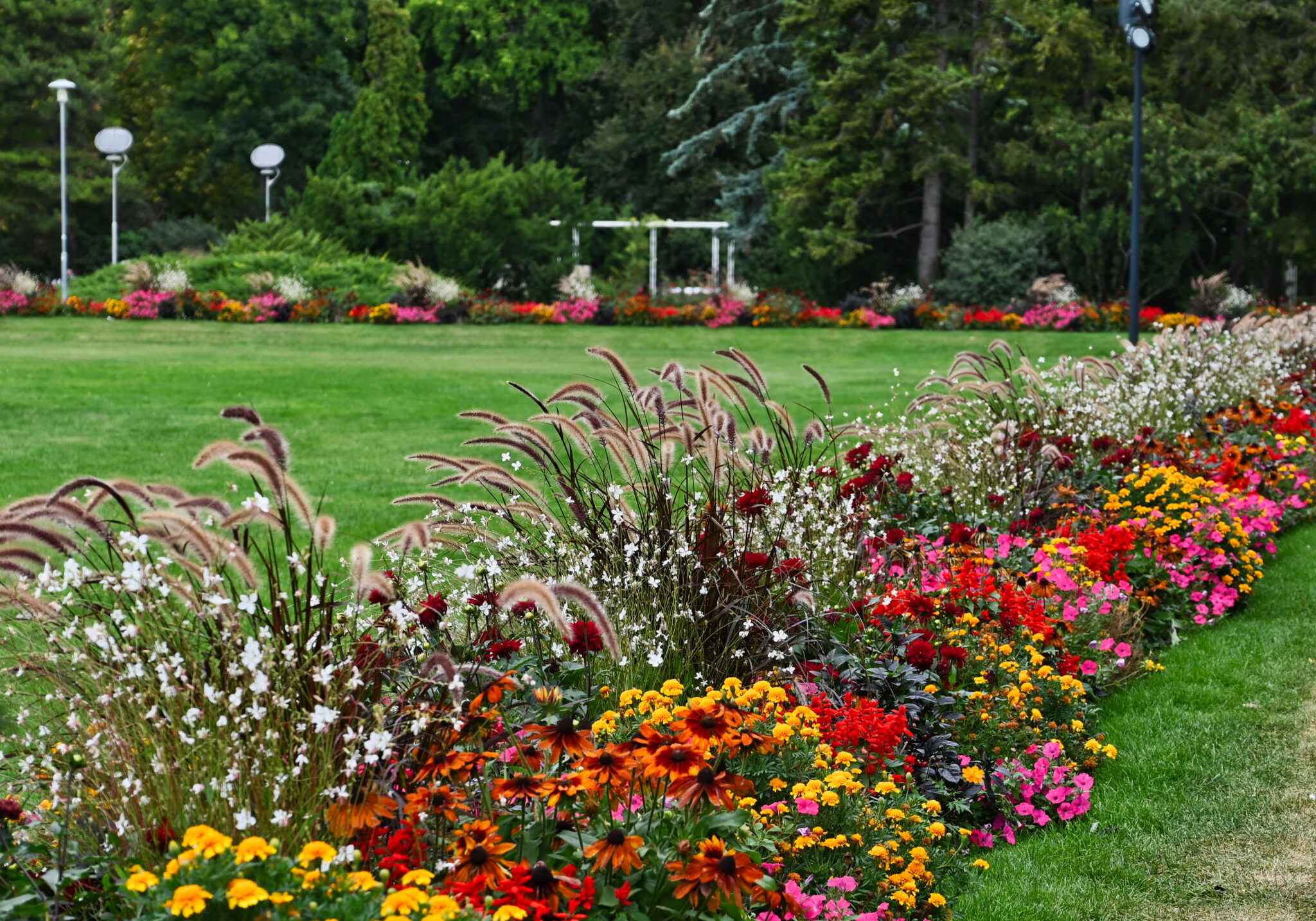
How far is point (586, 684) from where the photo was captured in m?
3.57

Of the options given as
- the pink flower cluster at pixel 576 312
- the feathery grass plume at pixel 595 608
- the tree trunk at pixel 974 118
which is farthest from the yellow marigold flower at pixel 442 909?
the tree trunk at pixel 974 118

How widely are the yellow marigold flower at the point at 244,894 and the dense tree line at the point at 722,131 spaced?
2356cm

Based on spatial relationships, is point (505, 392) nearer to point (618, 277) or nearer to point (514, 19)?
point (618, 277)

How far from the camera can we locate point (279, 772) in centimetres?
260

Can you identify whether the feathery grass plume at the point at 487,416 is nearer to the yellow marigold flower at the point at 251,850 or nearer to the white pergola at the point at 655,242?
the yellow marigold flower at the point at 251,850

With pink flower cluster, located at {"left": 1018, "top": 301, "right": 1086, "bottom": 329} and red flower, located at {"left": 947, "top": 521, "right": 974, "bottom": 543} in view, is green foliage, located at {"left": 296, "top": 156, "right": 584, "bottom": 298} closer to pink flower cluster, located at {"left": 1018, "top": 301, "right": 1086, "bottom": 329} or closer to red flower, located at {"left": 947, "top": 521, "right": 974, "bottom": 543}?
pink flower cluster, located at {"left": 1018, "top": 301, "right": 1086, "bottom": 329}

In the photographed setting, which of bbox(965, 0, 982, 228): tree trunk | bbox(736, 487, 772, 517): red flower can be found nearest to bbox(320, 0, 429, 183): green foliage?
bbox(965, 0, 982, 228): tree trunk

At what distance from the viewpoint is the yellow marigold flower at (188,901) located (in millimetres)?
2045

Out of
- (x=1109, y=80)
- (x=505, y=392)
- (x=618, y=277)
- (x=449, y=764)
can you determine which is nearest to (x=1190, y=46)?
(x=1109, y=80)

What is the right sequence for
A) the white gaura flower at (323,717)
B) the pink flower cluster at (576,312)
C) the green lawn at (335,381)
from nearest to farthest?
the white gaura flower at (323,717) < the green lawn at (335,381) < the pink flower cluster at (576,312)

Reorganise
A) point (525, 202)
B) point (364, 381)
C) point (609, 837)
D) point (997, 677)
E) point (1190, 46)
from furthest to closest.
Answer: point (525, 202) < point (1190, 46) < point (364, 381) < point (997, 677) < point (609, 837)

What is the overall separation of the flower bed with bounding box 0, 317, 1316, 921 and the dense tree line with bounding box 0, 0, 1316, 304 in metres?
19.9

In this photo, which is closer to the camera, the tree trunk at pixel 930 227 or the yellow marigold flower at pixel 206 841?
the yellow marigold flower at pixel 206 841

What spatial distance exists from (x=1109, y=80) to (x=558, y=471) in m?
25.9
